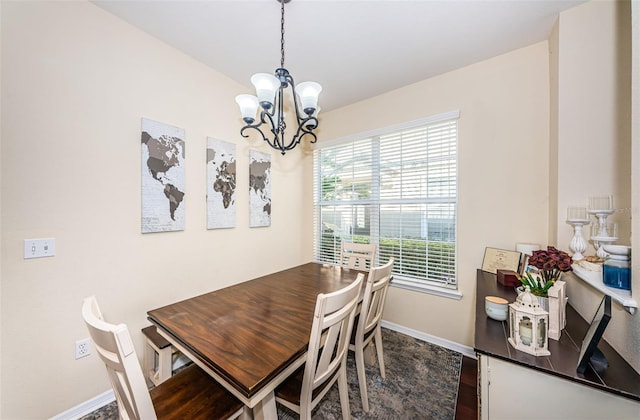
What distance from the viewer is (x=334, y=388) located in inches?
67.4

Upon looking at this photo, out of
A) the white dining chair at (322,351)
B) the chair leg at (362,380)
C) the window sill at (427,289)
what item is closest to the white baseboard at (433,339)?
the window sill at (427,289)

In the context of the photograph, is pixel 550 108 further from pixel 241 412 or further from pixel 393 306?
pixel 241 412

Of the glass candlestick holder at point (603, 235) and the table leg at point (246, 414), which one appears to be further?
the glass candlestick holder at point (603, 235)

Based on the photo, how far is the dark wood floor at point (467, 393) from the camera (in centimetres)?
149

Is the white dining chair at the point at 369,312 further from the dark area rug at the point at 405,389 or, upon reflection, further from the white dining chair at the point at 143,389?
the white dining chair at the point at 143,389

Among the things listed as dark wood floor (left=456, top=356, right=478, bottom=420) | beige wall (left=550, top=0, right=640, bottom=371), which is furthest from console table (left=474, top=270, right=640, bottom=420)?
dark wood floor (left=456, top=356, right=478, bottom=420)

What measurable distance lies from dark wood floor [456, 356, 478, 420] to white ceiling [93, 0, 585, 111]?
9.03 feet

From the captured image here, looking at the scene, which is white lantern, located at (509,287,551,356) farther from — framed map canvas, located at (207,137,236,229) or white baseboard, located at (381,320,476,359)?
framed map canvas, located at (207,137,236,229)

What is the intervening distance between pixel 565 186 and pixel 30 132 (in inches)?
137

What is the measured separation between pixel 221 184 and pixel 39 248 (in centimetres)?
126

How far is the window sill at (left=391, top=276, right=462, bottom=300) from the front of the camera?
2.19m

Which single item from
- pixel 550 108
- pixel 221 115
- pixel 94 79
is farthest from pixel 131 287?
pixel 550 108

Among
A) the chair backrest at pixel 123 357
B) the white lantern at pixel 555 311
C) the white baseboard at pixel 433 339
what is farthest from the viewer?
the white baseboard at pixel 433 339

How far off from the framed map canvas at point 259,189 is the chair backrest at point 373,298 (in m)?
1.61
